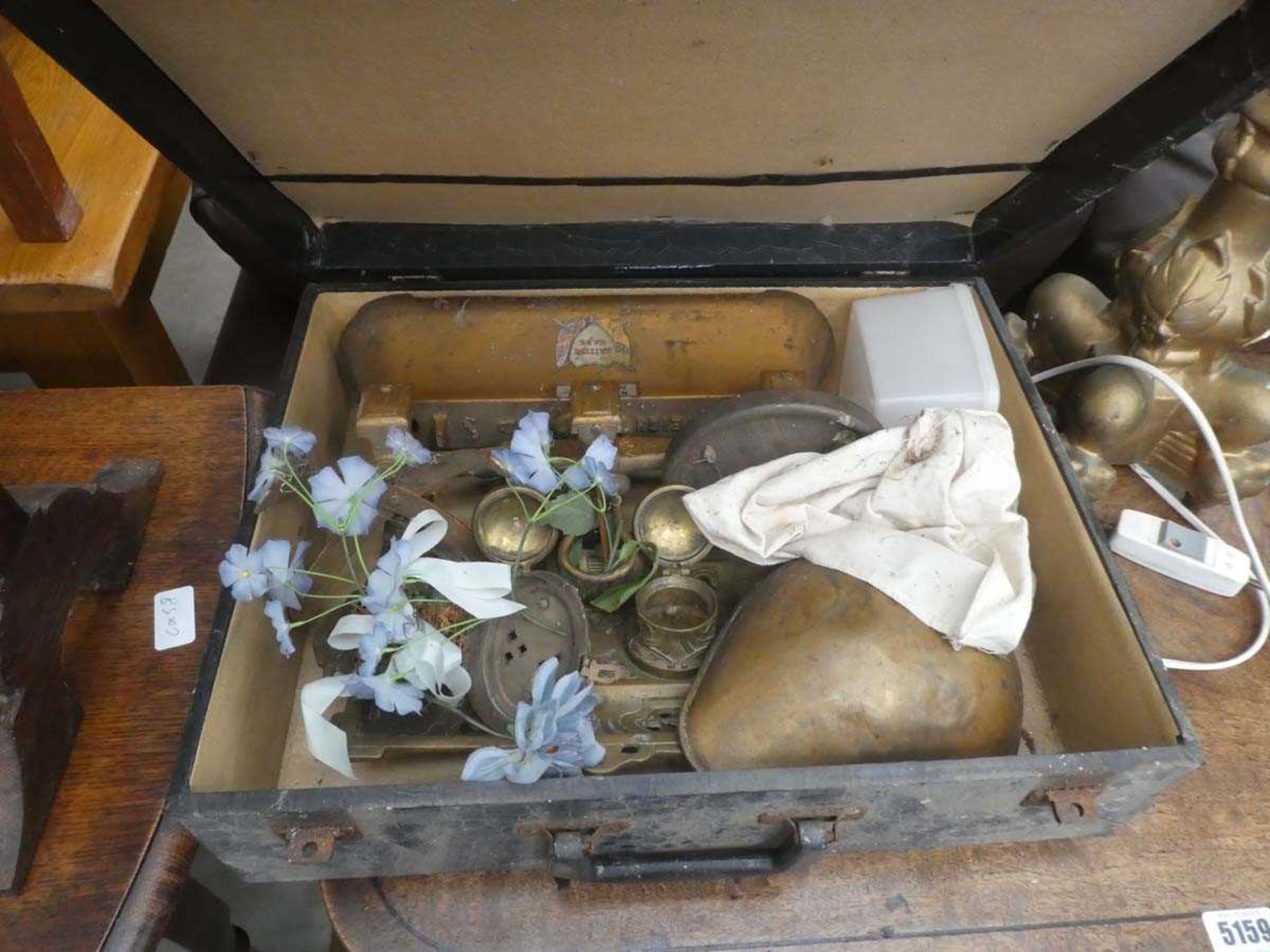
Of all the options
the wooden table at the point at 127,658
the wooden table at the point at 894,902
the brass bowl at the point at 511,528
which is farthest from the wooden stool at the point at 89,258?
the wooden table at the point at 894,902

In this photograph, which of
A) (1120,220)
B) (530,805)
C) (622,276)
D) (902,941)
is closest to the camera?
(530,805)

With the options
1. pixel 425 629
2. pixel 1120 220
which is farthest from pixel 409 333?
pixel 1120 220

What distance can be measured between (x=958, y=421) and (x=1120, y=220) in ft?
1.82

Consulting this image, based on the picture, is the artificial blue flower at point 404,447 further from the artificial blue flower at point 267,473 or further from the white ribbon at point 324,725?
the white ribbon at point 324,725

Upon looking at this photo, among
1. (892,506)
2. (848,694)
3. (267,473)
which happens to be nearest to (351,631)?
(267,473)

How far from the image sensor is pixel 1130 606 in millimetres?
783

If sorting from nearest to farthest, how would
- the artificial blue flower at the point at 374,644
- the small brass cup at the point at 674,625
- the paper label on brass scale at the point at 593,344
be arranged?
the artificial blue flower at the point at 374,644, the small brass cup at the point at 674,625, the paper label on brass scale at the point at 593,344

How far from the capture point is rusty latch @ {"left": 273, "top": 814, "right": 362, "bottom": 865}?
0.66 metres

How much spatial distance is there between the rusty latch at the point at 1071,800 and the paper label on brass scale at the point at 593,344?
0.62 metres

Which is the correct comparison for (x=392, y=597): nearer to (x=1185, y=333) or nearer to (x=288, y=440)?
(x=288, y=440)

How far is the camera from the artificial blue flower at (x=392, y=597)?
66 cm

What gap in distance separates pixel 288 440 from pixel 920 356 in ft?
2.16

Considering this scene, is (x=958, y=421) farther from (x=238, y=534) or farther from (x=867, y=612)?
(x=238, y=534)

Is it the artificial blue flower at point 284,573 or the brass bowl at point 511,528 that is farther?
the brass bowl at point 511,528
